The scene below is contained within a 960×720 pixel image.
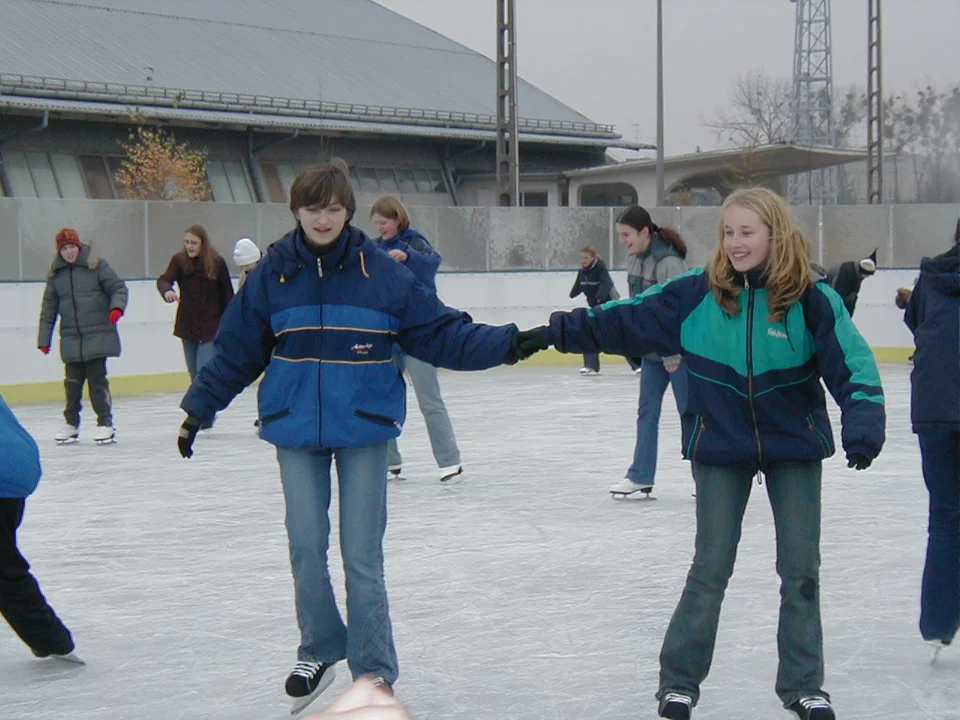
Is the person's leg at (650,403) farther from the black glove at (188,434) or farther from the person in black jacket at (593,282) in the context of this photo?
the person in black jacket at (593,282)

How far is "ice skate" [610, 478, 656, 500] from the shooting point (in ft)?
22.1

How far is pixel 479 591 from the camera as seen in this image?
16.0 ft

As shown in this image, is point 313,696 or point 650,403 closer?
point 313,696

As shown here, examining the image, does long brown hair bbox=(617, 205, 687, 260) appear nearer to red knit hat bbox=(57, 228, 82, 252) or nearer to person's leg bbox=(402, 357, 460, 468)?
person's leg bbox=(402, 357, 460, 468)

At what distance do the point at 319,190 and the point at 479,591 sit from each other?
6.28 feet

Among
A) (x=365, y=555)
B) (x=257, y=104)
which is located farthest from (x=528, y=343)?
(x=257, y=104)

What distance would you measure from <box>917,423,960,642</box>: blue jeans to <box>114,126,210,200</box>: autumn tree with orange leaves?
24.5 meters

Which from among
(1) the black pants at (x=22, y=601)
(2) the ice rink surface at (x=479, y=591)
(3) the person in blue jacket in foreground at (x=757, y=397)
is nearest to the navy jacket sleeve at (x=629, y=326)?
(3) the person in blue jacket in foreground at (x=757, y=397)

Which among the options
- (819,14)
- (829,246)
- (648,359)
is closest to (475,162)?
(819,14)

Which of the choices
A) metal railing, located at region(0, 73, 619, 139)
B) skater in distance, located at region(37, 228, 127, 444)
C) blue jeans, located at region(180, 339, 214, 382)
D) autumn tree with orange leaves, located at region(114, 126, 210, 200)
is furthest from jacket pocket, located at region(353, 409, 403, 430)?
metal railing, located at region(0, 73, 619, 139)

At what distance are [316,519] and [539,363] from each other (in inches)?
526

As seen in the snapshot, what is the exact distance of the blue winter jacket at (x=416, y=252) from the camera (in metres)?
6.38

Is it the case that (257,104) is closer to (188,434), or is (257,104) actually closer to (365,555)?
(188,434)

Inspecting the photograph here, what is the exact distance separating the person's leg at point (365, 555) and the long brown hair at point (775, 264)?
959 millimetres
